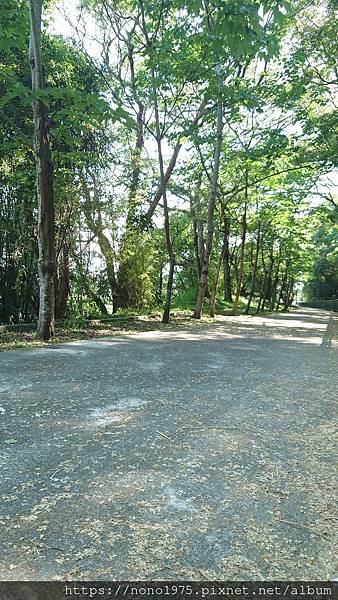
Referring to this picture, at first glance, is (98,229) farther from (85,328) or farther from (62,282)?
(85,328)

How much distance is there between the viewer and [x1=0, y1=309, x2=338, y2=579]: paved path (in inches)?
49.8

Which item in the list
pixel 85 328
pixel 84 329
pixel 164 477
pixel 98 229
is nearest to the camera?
pixel 164 477

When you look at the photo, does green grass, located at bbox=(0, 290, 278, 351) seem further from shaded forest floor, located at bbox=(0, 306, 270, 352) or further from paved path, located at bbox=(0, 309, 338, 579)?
paved path, located at bbox=(0, 309, 338, 579)

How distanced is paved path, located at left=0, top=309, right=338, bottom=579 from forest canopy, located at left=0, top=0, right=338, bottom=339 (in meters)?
3.01

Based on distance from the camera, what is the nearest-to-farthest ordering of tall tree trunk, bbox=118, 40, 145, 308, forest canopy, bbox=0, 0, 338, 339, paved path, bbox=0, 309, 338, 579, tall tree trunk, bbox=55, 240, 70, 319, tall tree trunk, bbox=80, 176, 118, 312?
paved path, bbox=0, 309, 338, 579
forest canopy, bbox=0, 0, 338, 339
tall tree trunk, bbox=55, 240, 70, 319
tall tree trunk, bbox=80, 176, 118, 312
tall tree trunk, bbox=118, 40, 145, 308

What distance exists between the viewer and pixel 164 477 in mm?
1795

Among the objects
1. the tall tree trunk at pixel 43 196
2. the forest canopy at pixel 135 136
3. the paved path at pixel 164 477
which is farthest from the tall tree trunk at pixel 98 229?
the paved path at pixel 164 477

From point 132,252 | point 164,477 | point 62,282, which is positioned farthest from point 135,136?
point 164,477

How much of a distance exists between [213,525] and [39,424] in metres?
1.41

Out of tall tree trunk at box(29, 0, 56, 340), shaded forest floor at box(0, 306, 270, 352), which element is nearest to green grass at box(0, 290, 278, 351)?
shaded forest floor at box(0, 306, 270, 352)

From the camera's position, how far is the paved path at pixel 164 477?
49.8 inches

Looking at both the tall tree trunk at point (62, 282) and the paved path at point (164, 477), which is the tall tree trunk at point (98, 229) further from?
the paved path at point (164, 477)

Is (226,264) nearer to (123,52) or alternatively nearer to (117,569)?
(123,52)

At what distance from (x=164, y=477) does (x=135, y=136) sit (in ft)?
39.8
